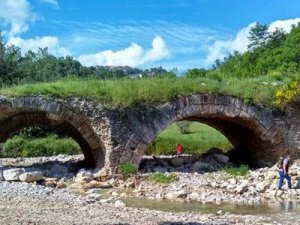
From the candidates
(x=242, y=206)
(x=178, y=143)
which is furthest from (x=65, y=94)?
(x=178, y=143)

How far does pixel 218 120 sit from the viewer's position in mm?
22031

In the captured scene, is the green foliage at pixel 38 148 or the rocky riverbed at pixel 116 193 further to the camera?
the green foliage at pixel 38 148

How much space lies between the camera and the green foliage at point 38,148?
95.3 feet

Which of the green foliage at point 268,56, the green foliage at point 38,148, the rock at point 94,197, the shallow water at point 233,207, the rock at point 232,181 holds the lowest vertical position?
the shallow water at point 233,207

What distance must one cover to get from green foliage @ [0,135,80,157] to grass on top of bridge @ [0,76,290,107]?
10.1 meters

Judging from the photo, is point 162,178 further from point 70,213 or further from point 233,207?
point 70,213

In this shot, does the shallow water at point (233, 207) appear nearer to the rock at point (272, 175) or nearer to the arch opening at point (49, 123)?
the rock at point (272, 175)

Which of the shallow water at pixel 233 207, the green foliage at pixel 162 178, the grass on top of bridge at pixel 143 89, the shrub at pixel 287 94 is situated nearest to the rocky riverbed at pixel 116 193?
the green foliage at pixel 162 178

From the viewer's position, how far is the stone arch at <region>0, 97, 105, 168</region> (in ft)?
58.2

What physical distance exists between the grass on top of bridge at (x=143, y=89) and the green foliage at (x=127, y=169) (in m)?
2.07

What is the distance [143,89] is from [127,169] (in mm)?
2949

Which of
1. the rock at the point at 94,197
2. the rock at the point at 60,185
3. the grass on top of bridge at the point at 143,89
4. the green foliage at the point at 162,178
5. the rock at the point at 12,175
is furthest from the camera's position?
the grass on top of bridge at the point at 143,89

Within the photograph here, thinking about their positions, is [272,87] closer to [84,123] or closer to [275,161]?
[275,161]

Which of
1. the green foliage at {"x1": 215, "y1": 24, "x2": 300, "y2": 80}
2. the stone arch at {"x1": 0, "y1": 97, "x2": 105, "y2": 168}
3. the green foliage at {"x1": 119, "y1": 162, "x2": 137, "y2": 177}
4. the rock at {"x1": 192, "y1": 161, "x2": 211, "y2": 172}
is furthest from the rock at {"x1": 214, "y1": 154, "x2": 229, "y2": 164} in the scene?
the green foliage at {"x1": 215, "y1": 24, "x2": 300, "y2": 80}
